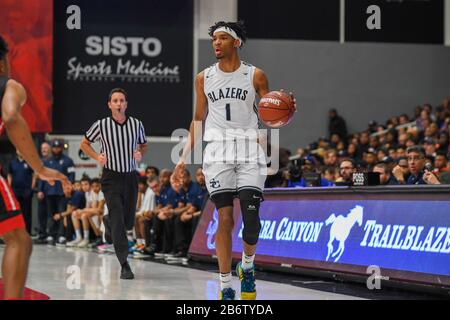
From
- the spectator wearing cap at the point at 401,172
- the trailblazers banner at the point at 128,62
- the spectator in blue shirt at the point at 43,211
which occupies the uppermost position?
the trailblazers banner at the point at 128,62

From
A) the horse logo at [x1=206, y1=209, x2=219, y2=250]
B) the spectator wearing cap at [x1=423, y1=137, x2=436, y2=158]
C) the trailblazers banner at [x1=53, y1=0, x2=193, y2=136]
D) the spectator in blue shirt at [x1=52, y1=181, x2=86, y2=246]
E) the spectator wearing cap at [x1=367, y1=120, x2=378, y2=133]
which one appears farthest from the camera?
the spectator wearing cap at [x1=367, y1=120, x2=378, y2=133]

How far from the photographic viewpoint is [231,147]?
634cm

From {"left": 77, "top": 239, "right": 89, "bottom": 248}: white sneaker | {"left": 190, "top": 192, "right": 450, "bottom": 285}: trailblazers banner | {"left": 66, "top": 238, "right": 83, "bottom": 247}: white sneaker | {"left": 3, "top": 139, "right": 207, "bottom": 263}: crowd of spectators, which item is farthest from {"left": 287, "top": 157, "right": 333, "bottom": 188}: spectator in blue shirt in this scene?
{"left": 66, "top": 238, "right": 83, "bottom": 247}: white sneaker

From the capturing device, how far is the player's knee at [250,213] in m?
6.23

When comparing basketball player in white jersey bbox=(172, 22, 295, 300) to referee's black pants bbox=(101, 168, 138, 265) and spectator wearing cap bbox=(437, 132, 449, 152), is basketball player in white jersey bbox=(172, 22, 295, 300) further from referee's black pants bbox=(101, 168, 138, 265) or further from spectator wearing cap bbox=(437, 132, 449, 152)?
spectator wearing cap bbox=(437, 132, 449, 152)

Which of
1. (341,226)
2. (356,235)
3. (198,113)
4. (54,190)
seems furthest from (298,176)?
(54,190)

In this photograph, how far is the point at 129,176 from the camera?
29.5ft

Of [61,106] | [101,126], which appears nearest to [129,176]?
[101,126]

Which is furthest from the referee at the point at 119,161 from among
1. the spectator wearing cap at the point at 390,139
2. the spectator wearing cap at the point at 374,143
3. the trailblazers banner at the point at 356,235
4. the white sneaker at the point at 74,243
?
the spectator wearing cap at the point at 374,143

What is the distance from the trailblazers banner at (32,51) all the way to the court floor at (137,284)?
29.0ft

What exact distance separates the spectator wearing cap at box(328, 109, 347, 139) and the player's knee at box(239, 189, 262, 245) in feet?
51.6

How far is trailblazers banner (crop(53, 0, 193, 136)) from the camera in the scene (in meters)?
20.5

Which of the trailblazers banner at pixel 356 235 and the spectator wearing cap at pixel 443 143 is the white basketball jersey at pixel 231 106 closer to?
the trailblazers banner at pixel 356 235
